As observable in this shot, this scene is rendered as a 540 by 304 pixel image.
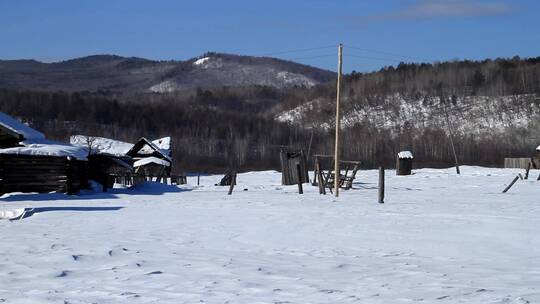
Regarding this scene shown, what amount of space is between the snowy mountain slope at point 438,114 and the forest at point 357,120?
0.22 m

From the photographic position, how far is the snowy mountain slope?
444 feet

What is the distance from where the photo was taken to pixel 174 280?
28.1 feet

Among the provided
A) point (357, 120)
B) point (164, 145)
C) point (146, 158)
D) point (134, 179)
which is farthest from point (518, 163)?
point (357, 120)

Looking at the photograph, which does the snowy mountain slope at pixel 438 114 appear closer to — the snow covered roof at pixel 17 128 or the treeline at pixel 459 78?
Result: the treeline at pixel 459 78

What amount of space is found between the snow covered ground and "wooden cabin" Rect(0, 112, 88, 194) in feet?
30.3

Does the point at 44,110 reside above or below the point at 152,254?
above

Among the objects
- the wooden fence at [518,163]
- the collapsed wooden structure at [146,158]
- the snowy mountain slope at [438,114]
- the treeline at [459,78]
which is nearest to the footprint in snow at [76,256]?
the collapsed wooden structure at [146,158]

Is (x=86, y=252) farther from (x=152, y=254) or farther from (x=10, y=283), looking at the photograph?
(x=10, y=283)

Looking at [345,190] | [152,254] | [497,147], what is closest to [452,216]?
[152,254]

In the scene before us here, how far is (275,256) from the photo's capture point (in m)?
10.9

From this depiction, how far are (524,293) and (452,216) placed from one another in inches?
381

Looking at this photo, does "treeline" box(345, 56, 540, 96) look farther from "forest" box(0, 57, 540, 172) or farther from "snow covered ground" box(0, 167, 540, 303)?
"snow covered ground" box(0, 167, 540, 303)

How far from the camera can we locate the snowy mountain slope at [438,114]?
135250 mm

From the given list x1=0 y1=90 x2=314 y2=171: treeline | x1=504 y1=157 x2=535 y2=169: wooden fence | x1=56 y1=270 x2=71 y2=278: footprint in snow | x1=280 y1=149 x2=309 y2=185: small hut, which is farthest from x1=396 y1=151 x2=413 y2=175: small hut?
x1=0 y1=90 x2=314 y2=171: treeline
